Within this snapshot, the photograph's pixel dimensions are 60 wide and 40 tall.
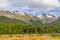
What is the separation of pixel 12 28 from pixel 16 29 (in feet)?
15.7

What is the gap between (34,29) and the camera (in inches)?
7741

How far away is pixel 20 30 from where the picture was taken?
194125mm

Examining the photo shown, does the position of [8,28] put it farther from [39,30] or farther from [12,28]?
[39,30]

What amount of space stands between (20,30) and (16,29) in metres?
4.82

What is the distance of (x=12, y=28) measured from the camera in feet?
648

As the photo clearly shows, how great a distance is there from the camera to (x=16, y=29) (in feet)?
643

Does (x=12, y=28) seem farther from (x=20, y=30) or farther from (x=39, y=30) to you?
(x=39, y=30)

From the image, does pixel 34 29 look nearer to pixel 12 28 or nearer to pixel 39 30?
pixel 39 30

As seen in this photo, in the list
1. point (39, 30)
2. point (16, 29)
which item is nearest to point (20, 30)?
point (16, 29)

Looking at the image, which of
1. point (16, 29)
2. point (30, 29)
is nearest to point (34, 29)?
point (30, 29)

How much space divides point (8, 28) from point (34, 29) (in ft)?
91.3

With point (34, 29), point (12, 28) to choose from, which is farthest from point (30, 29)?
point (12, 28)

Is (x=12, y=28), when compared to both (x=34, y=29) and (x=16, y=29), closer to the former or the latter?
(x=16, y=29)

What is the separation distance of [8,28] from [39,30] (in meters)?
33.7
